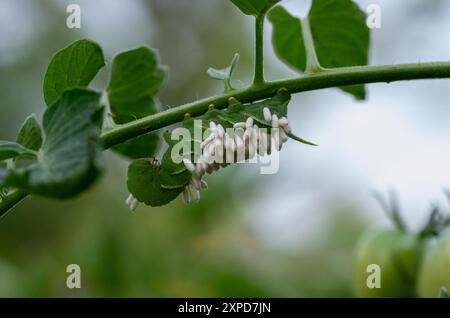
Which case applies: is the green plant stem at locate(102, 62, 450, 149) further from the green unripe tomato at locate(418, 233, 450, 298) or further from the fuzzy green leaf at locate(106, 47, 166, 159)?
the green unripe tomato at locate(418, 233, 450, 298)

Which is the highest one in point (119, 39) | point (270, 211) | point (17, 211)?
point (119, 39)

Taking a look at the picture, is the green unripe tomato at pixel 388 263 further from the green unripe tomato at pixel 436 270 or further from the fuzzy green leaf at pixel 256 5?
the fuzzy green leaf at pixel 256 5

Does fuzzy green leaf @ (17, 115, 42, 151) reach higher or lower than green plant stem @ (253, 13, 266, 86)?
lower

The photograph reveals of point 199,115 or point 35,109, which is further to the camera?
point 35,109

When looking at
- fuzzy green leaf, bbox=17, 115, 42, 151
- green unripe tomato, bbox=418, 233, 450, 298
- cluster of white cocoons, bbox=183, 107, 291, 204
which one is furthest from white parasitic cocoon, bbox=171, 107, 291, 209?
green unripe tomato, bbox=418, 233, 450, 298

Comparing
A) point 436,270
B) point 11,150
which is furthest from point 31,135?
point 436,270

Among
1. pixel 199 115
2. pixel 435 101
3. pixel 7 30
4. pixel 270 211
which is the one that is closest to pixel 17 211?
A: pixel 7 30
